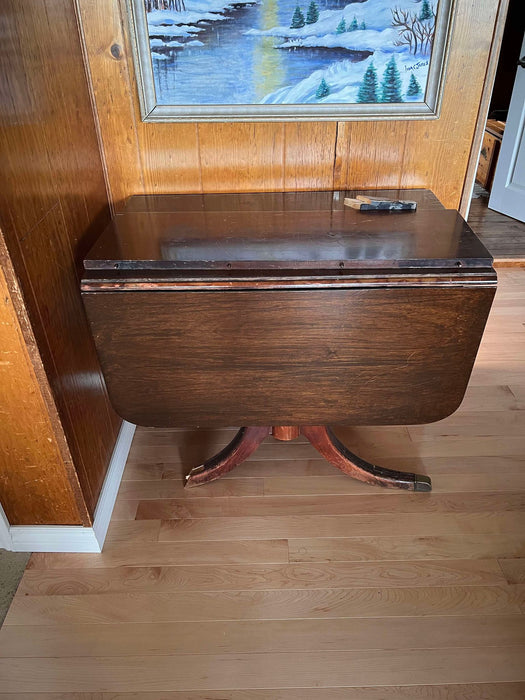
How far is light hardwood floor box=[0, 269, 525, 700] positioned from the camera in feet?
3.78

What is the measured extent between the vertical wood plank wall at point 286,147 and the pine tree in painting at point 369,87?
0.22 feet

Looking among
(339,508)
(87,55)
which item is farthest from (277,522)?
(87,55)

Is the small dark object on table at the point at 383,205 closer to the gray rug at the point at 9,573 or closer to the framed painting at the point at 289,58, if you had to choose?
the framed painting at the point at 289,58

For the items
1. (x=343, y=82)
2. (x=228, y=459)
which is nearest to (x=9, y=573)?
(x=228, y=459)

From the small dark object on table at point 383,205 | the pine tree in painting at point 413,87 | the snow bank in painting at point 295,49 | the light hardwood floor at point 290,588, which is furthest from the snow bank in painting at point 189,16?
the light hardwood floor at point 290,588

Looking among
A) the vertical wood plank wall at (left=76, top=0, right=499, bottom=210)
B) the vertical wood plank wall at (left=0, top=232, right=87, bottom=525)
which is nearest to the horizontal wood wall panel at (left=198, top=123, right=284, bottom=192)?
the vertical wood plank wall at (left=76, top=0, right=499, bottom=210)

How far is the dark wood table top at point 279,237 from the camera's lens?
112 cm

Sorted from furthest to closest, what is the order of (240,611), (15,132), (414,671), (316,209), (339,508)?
1. (339,508)
2. (316,209)
3. (240,611)
4. (414,671)
5. (15,132)

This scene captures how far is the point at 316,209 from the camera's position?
4.66 ft

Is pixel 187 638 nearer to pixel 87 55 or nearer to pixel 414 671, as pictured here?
pixel 414 671

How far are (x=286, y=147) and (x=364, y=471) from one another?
960 millimetres

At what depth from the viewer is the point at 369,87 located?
1.42 m

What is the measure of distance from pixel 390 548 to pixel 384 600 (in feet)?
0.50

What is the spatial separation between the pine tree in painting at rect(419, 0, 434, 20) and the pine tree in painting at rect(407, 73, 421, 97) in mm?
131
